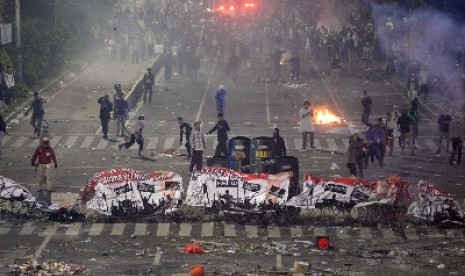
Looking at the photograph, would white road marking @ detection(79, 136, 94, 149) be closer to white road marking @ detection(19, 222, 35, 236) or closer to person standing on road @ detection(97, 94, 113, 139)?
person standing on road @ detection(97, 94, 113, 139)

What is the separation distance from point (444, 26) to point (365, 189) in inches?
1480

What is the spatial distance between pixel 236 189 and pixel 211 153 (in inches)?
435

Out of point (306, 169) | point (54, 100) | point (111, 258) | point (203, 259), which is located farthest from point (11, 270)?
point (54, 100)

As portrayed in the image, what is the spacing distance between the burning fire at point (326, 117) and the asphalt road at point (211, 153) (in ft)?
1.56

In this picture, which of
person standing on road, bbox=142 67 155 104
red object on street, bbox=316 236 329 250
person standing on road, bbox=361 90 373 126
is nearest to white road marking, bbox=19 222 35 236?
red object on street, bbox=316 236 329 250

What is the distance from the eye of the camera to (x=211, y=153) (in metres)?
41.2

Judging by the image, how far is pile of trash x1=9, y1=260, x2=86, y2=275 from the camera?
24.3m

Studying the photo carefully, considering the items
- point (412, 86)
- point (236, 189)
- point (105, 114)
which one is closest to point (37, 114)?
point (105, 114)

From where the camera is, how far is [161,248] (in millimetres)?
27016

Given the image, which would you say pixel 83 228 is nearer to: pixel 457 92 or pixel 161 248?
pixel 161 248

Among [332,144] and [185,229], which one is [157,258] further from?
[332,144]

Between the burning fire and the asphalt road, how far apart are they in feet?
1.56

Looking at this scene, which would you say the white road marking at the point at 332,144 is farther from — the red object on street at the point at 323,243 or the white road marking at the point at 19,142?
the red object on street at the point at 323,243

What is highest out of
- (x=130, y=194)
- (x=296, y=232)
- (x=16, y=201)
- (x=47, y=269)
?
(x=130, y=194)
